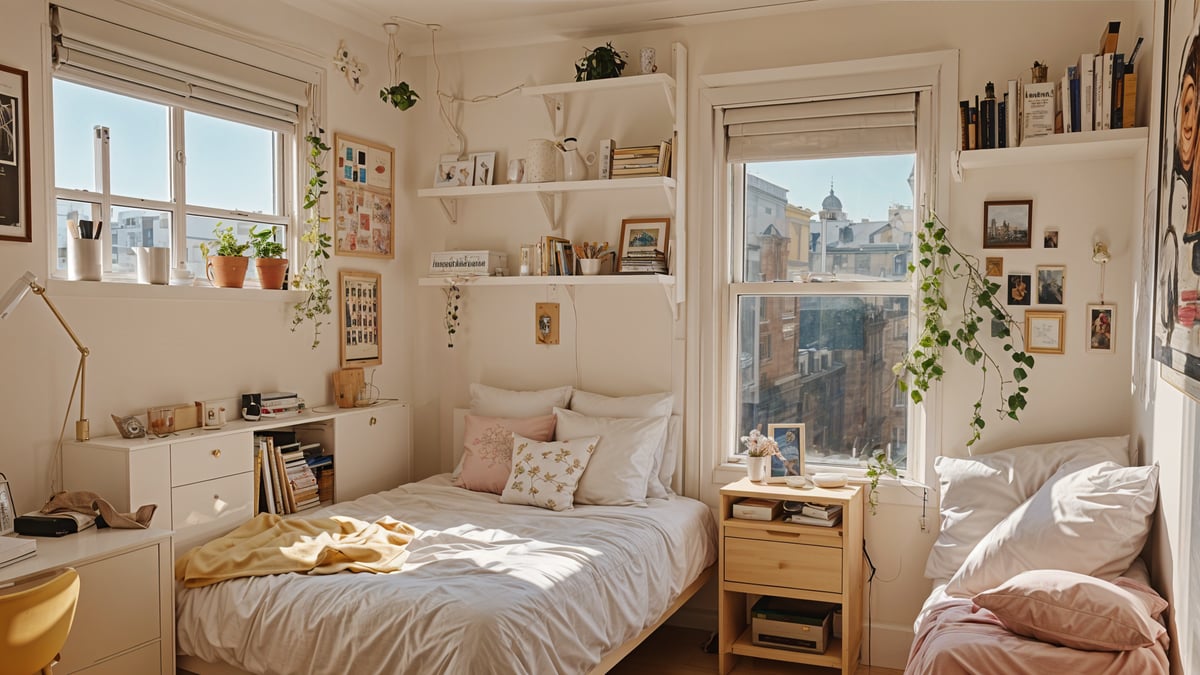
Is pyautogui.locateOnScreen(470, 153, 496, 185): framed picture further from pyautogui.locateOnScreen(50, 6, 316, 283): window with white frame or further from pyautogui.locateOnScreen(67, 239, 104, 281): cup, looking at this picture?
pyautogui.locateOnScreen(67, 239, 104, 281): cup

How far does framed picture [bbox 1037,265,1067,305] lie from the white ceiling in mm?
1306

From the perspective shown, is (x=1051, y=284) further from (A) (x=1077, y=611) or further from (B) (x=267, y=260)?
(B) (x=267, y=260)

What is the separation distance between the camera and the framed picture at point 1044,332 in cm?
341

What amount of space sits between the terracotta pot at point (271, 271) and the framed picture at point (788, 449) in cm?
208

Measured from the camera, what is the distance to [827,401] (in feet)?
12.8

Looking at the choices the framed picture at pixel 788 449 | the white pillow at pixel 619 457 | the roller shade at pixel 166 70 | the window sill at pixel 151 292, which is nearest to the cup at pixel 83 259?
the window sill at pixel 151 292

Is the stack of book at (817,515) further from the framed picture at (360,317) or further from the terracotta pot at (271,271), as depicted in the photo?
the terracotta pot at (271,271)

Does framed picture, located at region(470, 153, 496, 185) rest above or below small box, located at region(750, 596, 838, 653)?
above

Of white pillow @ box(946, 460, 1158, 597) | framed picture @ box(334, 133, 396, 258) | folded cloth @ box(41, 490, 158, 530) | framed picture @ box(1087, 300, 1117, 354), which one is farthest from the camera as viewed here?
framed picture @ box(334, 133, 396, 258)

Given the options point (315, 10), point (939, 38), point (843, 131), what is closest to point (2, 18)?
point (315, 10)

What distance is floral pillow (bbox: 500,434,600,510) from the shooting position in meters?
3.66

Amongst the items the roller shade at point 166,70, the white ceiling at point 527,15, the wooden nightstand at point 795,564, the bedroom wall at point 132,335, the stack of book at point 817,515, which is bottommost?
the wooden nightstand at point 795,564

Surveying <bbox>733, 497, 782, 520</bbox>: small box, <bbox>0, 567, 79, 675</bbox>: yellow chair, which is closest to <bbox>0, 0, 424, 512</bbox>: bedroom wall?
<bbox>0, 567, 79, 675</bbox>: yellow chair

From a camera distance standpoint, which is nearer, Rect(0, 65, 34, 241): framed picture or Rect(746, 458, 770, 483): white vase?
Rect(0, 65, 34, 241): framed picture
